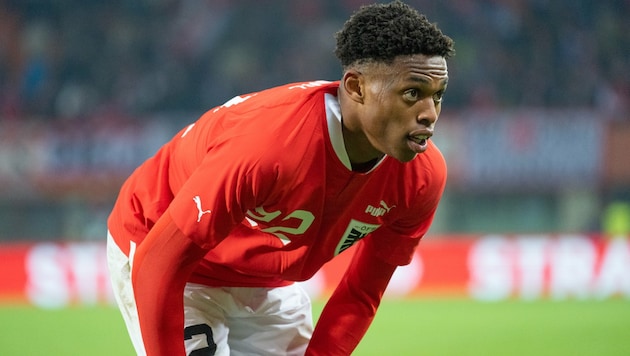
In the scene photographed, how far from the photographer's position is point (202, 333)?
11.7ft

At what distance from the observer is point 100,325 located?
940 centimetres

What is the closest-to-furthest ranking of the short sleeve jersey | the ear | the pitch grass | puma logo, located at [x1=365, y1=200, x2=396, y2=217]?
the short sleeve jersey, the ear, puma logo, located at [x1=365, y1=200, x2=396, y2=217], the pitch grass

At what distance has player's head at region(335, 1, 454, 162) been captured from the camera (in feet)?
9.63

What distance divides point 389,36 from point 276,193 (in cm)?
62

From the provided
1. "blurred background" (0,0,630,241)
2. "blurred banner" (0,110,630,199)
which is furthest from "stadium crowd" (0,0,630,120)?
"blurred banner" (0,110,630,199)

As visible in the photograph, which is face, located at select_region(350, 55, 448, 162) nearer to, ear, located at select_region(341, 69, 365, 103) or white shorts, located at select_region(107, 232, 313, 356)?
ear, located at select_region(341, 69, 365, 103)

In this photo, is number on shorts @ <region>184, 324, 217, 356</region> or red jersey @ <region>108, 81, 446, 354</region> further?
number on shorts @ <region>184, 324, 217, 356</region>

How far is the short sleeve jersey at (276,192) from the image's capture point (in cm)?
291

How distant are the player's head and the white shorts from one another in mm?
1032

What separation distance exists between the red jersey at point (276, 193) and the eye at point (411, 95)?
0.26 meters

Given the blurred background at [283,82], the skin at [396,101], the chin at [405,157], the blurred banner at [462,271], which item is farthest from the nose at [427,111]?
the blurred background at [283,82]

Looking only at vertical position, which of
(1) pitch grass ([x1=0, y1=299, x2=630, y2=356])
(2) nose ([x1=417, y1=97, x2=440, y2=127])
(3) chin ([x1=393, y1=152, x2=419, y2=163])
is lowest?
(1) pitch grass ([x1=0, y1=299, x2=630, y2=356])

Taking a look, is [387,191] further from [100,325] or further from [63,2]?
[63,2]

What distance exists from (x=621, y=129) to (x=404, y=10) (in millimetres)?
11607
